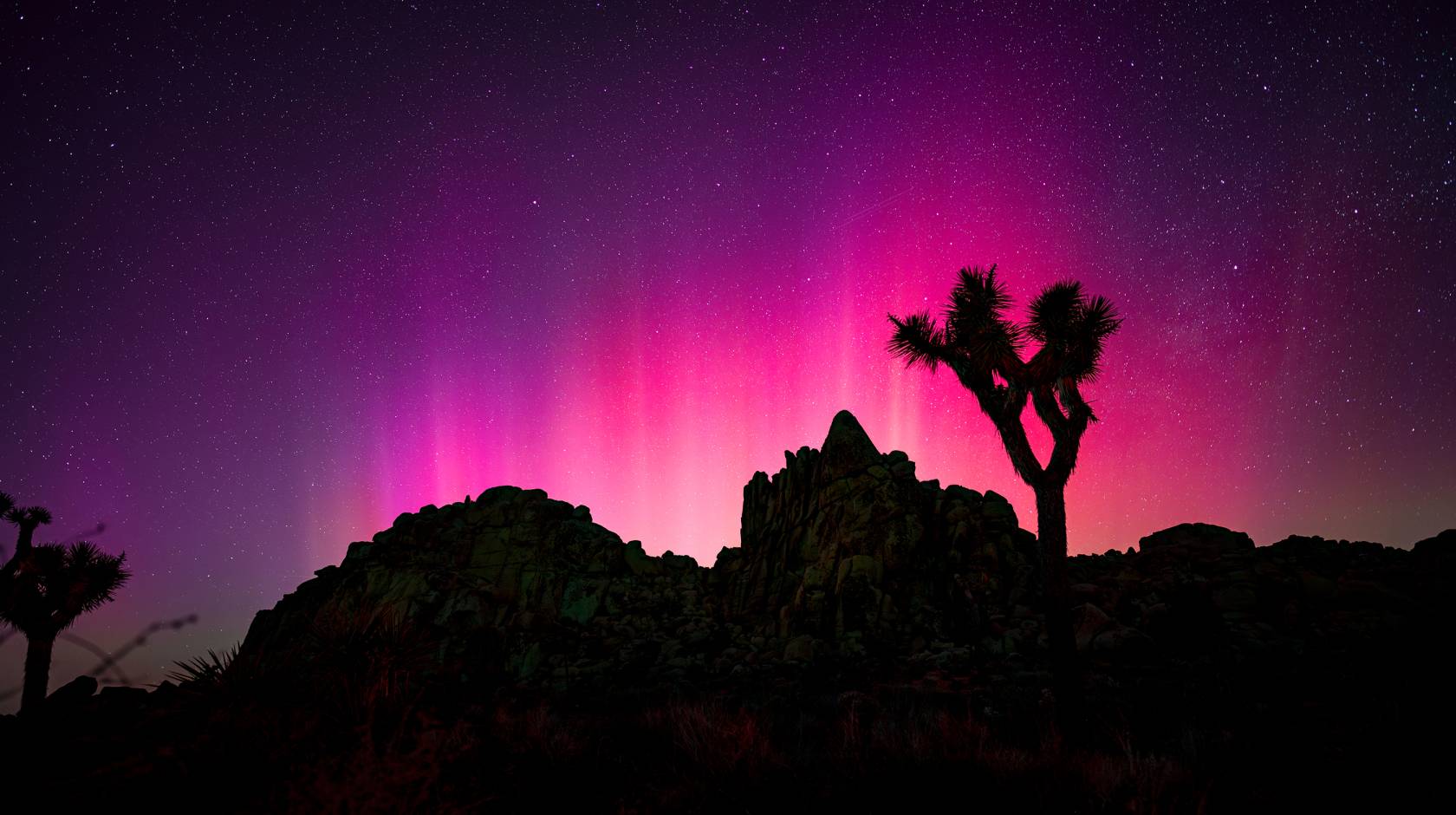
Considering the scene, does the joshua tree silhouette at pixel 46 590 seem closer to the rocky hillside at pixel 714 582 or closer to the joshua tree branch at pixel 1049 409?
the rocky hillside at pixel 714 582

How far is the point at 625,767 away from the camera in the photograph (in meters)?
6.73

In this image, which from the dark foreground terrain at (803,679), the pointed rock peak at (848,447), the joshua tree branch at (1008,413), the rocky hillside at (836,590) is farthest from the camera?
the pointed rock peak at (848,447)

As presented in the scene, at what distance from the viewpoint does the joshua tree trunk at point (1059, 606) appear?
884 centimetres

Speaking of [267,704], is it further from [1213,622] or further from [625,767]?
[1213,622]

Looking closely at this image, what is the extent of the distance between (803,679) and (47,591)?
2489cm

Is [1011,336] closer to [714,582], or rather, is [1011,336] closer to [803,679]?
[803,679]

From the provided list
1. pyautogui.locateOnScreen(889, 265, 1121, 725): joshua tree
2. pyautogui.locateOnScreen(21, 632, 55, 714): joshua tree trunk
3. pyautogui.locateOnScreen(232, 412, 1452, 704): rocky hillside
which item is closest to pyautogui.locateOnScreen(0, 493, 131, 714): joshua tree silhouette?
pyautogui.locateOnScreen(21, 632, 55, 714): joshua tree trunk

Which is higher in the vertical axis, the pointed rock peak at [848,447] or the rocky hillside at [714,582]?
the pointed rock peak at [848,447]

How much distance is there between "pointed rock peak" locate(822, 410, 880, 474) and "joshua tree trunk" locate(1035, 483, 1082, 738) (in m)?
16.2

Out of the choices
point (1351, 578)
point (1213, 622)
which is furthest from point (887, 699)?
point (1351, 578)

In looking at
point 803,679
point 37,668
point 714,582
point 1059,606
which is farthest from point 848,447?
point 37,668

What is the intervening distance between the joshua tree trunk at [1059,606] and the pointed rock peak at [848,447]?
1620 cm

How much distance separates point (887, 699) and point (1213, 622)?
10193 millimetres

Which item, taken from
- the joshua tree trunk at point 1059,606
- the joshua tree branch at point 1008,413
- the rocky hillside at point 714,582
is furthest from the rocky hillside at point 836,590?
the joshua tree branch at point 1008,413
